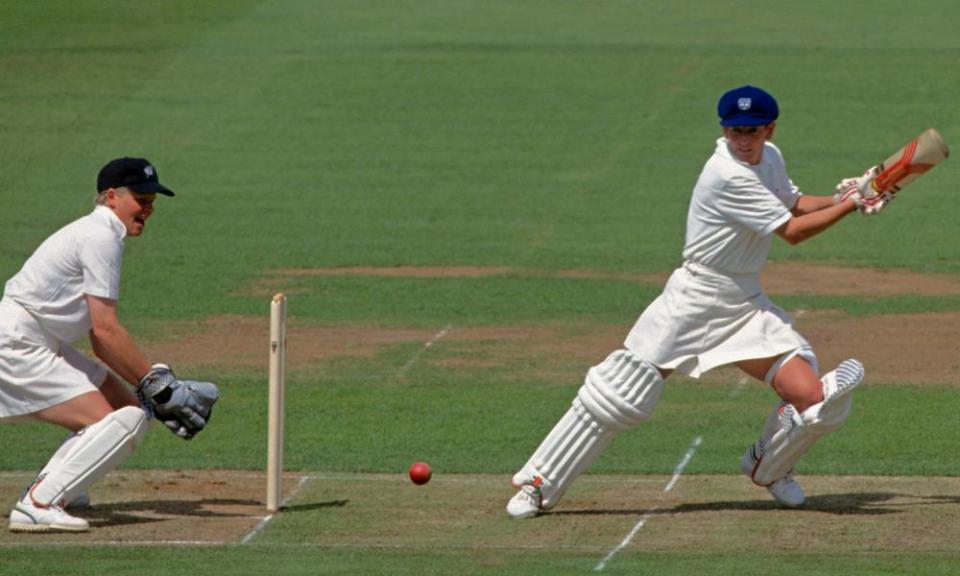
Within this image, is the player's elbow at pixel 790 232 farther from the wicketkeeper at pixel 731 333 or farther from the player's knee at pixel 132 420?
the player's knee at pixel 132 420

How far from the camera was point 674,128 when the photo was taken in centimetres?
2491

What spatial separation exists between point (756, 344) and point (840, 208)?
2.61ft

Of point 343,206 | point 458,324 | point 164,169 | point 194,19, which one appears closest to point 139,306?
point 458,324

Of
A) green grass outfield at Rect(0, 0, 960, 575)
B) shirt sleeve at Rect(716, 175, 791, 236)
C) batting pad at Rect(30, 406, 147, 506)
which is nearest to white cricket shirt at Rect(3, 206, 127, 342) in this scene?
batting pad at Rect(30, 406, 147, 506)

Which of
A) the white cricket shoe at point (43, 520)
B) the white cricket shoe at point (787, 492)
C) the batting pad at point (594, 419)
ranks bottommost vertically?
the white cricket shoe at point (787, 492)

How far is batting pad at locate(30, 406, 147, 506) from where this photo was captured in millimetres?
10164

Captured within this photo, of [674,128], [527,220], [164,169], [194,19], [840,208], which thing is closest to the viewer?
[840,208]

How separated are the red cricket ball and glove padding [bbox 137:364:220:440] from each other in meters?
1.23

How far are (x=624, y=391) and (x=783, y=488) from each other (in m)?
1.01

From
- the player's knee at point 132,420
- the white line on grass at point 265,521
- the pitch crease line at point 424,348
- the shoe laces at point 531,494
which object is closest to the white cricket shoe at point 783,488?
the shoe laces at point 531,494

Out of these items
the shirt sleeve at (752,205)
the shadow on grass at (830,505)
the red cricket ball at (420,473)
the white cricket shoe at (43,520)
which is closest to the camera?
the white cricket shoe at (43,520)

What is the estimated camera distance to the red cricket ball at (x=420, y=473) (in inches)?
438

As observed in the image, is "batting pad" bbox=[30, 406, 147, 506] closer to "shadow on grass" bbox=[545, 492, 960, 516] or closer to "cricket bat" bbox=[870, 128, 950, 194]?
"shadow on grass" bbox=[545, 492, 960, 516]

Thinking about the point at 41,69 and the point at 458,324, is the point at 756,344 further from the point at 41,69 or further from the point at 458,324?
the point at 41,69
